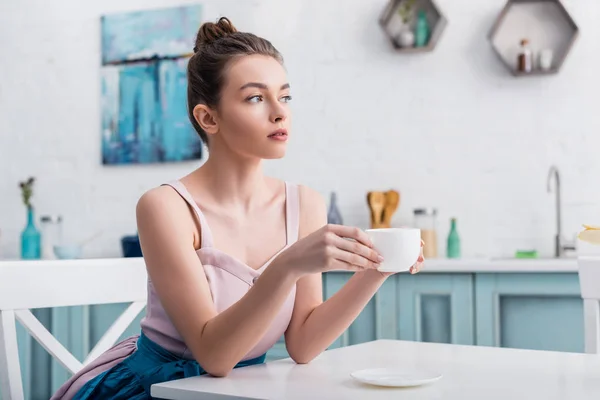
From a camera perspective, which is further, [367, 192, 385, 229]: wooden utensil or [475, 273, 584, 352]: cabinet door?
[367, 192, 385, 229]: wooden utensil

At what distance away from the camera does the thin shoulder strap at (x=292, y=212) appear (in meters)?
1.49

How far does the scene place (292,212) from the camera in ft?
5.00

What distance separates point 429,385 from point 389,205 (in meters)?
2.55

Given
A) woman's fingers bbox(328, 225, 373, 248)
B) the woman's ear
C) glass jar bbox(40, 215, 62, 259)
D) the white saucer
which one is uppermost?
the woman's ear

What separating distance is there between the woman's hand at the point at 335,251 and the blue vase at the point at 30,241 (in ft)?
10.3

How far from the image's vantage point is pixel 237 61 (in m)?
1.44

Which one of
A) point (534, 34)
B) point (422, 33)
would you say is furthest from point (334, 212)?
point (534, 34)

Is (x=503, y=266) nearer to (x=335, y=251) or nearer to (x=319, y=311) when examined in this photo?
(x=319, y=311)

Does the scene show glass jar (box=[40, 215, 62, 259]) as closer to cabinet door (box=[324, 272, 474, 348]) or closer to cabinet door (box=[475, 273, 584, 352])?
cabinet door (box=[324, 272, 474, 348])

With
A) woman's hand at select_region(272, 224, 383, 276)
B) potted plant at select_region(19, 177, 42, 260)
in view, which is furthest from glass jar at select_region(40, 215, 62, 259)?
woman's hand at select_region(272, 224, 383, 276)

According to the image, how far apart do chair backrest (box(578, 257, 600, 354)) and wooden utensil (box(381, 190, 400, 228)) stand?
1977 mm

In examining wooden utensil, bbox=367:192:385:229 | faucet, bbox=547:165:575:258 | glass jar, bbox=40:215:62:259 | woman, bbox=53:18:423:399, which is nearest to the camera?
woman, bbox=53:18:423:399

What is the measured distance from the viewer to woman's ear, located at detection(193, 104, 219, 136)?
1458mm

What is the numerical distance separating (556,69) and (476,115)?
396mm
